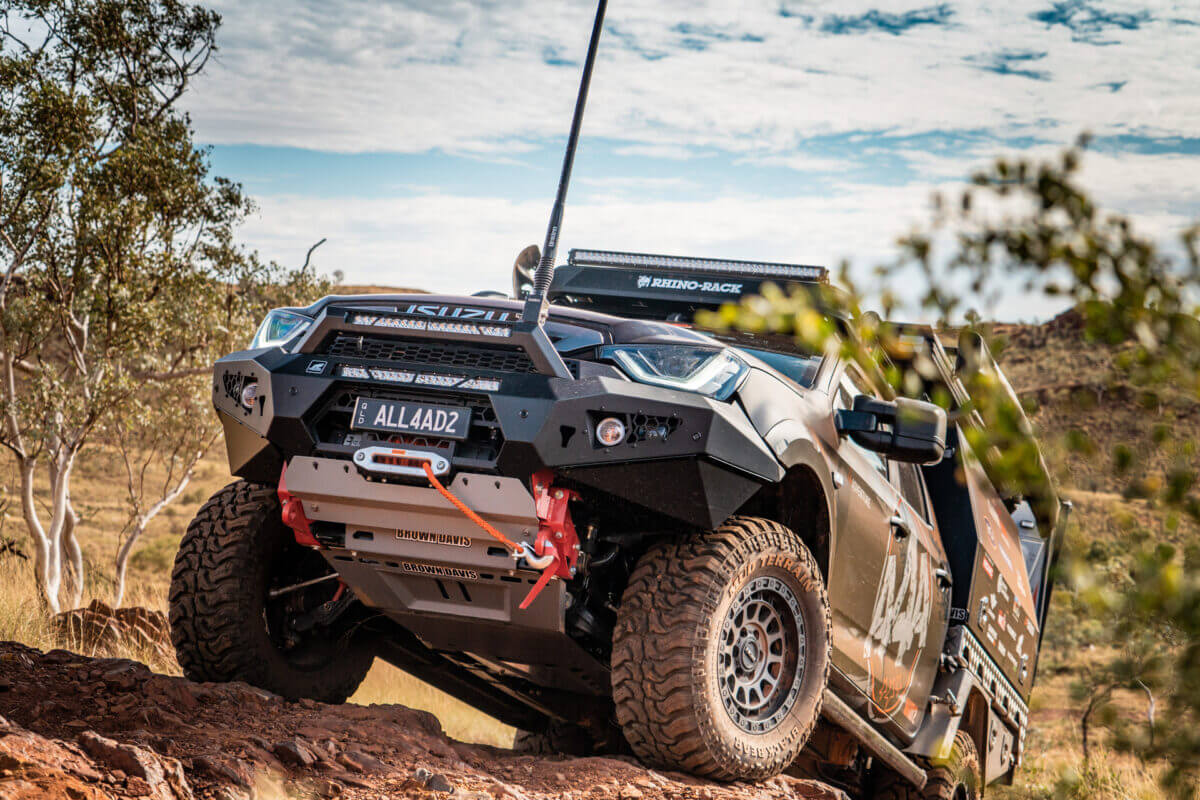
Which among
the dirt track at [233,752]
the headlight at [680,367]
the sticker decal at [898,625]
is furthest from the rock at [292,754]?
the sticker decal at [898,625]

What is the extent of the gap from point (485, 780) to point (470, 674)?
4.70 feet

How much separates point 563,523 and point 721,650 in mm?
739

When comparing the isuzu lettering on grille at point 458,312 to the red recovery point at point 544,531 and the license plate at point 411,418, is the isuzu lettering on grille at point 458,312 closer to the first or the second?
the license plate at point 411,418

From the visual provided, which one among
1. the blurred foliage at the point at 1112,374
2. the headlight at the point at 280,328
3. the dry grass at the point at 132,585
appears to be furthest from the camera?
the dry grass at the point at 132,585

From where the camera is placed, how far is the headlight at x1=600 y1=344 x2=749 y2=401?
414cm

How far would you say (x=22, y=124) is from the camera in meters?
11.9

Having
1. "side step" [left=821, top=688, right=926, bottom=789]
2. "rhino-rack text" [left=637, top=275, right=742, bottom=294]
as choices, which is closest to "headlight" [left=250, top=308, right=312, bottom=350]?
"rhino-rack text" [left=637, top=275, right=742, bottom=294]

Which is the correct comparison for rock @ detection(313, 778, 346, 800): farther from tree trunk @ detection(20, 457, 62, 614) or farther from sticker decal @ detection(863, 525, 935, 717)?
tree trunk @ detection(20, 457, 62, 614)

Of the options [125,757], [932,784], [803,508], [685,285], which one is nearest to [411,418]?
[125,757]

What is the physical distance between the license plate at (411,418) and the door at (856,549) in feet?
5.44

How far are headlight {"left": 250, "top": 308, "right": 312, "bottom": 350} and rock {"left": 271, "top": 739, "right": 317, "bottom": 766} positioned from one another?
4.83 ft

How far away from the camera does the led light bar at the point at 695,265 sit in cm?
595

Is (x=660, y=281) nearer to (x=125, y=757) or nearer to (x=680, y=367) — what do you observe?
(x=680, y=367)

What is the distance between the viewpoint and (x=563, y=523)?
4.09 m
